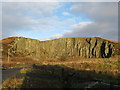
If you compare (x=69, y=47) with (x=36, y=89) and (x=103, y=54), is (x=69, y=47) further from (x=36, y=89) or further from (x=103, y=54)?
(x=36, y=89)

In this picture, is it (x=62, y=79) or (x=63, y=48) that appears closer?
(x=62, y=79)

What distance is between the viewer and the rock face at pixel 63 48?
67188 millimetres

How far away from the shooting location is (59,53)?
68125 millimetres

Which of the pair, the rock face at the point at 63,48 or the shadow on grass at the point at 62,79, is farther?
the rock face at the point at 63,48

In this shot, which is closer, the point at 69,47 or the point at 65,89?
the point at 65,89

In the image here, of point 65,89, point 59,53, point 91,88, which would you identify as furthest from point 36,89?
point 59,53

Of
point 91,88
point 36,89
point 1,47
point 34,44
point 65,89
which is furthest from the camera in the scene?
point 34,44

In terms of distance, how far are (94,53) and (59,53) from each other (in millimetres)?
13153

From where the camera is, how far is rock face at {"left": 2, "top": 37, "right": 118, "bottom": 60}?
67.2 m

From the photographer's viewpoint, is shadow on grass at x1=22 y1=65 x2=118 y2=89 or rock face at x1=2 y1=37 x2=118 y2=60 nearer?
shadow on grass at x1=22 y1=65 x2=118 y2=89

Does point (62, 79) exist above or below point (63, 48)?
below

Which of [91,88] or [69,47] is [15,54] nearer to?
[69,47]

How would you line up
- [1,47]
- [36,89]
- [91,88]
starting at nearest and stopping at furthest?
[36,89] → [91,88] → [1,47]

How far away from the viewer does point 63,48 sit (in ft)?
227
